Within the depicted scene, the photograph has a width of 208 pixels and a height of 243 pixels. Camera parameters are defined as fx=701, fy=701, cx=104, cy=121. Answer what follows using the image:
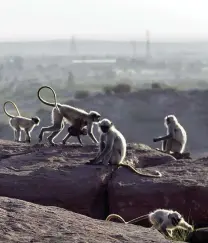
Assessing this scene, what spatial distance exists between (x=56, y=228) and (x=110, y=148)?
5.31m

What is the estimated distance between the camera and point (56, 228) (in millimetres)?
5566

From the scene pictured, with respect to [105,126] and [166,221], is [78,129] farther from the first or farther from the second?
[166,221]

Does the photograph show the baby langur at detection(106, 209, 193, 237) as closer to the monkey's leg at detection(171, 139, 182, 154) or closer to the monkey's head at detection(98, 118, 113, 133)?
Result: the monkey's head at detection(98, 118, 113, 133)

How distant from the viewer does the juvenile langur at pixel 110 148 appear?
10.9m

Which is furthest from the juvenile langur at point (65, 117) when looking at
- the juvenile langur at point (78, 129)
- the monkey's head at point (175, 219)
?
the monkey's head at point (175, 219)

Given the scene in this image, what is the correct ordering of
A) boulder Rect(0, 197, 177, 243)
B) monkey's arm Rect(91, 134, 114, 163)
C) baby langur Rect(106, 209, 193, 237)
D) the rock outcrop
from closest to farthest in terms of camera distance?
1. boulder Rect(0, 197, 177, 243)
2. baby langur Rect(106, 209, 193, 237)
3. the rock outcrop
4. monkey's arm Rect(91, 134, 114, 163)

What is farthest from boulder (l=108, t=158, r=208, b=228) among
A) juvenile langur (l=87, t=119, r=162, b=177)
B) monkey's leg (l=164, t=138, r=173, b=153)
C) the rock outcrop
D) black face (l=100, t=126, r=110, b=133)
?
monkey's leg (l=164, t=138, r=173, b=153)

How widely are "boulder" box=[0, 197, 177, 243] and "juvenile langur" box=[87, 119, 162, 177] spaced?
4.62 metres

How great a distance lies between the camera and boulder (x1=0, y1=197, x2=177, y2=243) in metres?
5.34

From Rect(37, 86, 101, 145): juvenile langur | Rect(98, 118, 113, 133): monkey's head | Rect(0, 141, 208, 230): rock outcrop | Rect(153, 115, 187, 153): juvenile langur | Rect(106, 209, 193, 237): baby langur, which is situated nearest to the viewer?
Rect(106, 209, 193, 237): baby langur

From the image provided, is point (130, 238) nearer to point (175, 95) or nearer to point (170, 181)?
point (170, 181)

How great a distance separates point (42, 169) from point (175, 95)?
36.7 m

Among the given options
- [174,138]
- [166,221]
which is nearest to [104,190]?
[166,221]

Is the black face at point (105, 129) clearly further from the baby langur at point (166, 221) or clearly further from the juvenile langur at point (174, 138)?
the juvenile langur at point (174, 138)
